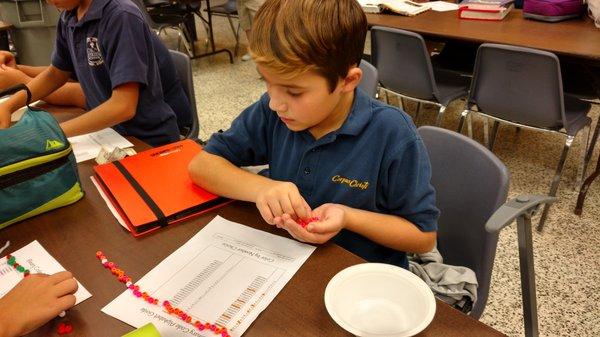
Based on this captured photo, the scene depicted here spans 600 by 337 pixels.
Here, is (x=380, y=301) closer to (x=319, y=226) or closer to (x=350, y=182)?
(x=319, y=226)

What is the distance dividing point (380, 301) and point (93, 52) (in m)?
1.19

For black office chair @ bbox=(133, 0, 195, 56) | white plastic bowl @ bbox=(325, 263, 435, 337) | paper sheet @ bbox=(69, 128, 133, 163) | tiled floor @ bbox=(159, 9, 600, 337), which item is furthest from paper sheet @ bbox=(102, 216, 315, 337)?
black office chair @ bbox=(133, 0, 195, 56)

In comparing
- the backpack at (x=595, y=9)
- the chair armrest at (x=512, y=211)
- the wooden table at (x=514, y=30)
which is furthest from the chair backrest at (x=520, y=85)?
the chair armrest at (x=512, y=211)

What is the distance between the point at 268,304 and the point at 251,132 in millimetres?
464

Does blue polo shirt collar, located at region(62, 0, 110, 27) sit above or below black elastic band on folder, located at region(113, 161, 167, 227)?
above

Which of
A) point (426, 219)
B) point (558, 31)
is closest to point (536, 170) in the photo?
point (558, 31)

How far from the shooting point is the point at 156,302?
→ 2.27ft

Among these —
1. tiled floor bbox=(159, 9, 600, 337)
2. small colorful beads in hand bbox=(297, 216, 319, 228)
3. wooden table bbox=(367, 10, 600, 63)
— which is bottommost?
tiled floor bbox=(159, 9, 600, 337)

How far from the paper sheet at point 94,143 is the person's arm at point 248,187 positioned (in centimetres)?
37

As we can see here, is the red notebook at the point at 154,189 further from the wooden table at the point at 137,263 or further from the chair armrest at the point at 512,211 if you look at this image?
the chair armrest at the point at 512,211

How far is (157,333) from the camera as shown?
24.1 inches

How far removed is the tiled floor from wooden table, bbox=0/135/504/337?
1087 millimetres

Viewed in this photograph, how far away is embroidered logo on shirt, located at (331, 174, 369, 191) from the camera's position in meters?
0.90

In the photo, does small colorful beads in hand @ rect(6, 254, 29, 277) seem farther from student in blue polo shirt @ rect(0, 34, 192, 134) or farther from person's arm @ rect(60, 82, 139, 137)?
student in blue polo shirt @ rect(0, 34, 192, 134)
